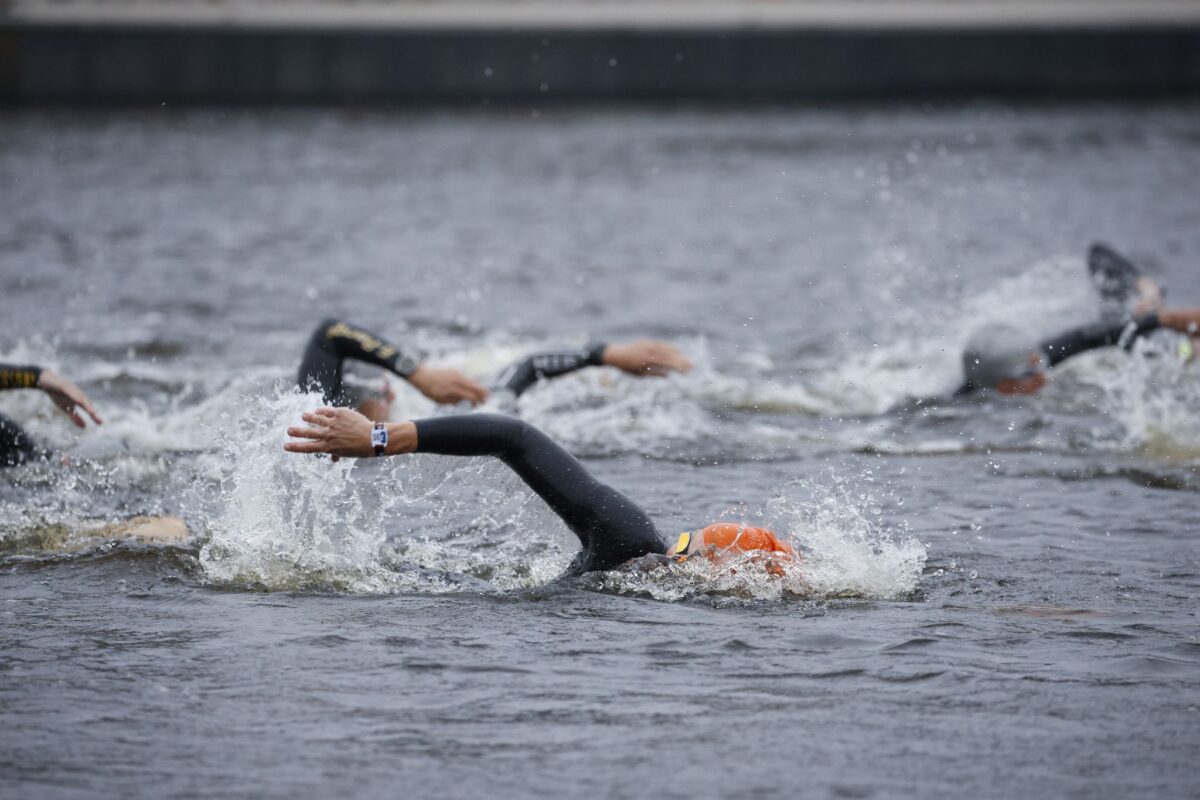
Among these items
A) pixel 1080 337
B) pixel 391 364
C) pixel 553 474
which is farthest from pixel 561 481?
pixel 1080 337

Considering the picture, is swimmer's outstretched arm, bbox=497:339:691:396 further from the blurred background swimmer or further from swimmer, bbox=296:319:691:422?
the blurred background swimmer

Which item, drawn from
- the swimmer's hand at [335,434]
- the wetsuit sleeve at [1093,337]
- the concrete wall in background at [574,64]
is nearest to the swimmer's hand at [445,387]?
the swimmer's hand at [335,434]

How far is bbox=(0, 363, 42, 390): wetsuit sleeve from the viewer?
385 inches

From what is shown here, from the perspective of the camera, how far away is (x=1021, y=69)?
37.0 meters


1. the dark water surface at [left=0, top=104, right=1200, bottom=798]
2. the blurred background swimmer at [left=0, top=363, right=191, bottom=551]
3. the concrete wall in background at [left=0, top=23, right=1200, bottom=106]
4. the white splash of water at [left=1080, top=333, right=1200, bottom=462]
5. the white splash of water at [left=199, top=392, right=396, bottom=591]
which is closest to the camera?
the dark water surface at [left=0, top=104, right=1200, bottom=798]

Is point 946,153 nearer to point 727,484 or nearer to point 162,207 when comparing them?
point 162,207

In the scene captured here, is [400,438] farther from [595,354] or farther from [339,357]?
[595,354]

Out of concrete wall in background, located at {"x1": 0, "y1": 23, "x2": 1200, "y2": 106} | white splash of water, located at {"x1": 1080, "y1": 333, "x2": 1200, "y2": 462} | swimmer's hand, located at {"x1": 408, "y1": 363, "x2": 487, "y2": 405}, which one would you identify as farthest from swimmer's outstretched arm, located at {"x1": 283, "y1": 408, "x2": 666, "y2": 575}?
concrete wall in background, located at {"x1": 0, "y1": 23, "x2": 1200, "y2": 106}

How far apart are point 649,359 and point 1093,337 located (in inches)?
164

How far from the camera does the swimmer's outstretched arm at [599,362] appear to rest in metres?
10.0

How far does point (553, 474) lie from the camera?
25.0ft

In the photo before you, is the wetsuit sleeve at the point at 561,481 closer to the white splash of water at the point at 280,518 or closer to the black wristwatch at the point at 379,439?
the black wristwatch at the point at 379,439

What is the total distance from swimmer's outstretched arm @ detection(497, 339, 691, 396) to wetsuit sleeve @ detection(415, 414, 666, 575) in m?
2.11

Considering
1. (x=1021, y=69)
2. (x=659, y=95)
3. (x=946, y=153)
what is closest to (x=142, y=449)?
(x=946, y=153)
